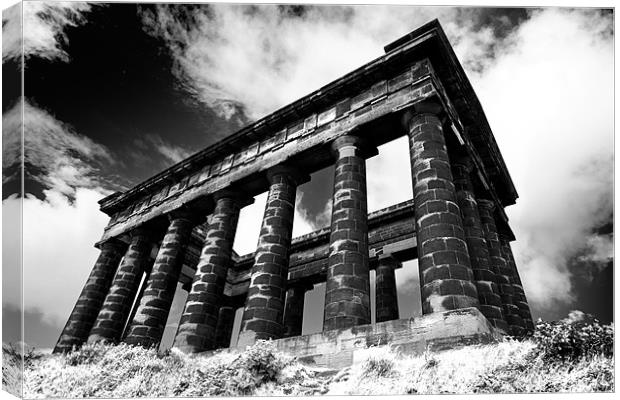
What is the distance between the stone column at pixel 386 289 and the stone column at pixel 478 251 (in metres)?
6.07

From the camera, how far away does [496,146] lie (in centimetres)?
1756

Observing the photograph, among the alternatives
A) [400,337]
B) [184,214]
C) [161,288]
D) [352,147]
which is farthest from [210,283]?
[400,337]

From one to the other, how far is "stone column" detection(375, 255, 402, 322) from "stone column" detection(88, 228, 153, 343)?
35.2 feet

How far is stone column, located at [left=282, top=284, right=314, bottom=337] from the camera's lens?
69.1 ft

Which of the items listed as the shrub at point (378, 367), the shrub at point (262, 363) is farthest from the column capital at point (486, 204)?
the shrub at point (262, 363)

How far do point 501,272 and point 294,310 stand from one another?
1073cm

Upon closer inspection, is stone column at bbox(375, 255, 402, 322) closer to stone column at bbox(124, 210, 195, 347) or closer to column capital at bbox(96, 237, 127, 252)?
stone column at bbox(124, 210, 195, 347)

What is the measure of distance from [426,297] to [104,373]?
7.16m

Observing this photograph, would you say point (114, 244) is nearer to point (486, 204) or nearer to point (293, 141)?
point (293, 141)

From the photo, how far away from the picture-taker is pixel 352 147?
13594 mm

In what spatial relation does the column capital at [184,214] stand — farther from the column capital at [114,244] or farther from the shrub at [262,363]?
the shrub at [262,363]

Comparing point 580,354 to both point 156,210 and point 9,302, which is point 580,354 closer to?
point 9,302

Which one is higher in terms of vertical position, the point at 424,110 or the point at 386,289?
the point at 424,110

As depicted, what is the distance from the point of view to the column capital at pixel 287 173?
15328 millimetres
